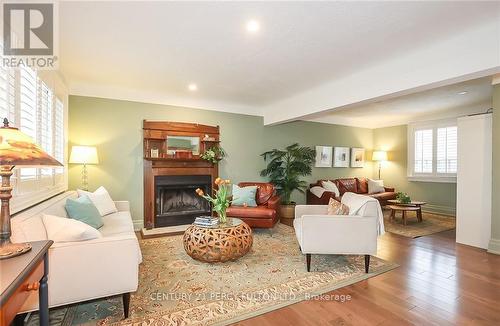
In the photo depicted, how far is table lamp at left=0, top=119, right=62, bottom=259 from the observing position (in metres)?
1.25

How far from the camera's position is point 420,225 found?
5.04 m

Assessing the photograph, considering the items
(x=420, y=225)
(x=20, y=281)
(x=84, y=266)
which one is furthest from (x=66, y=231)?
(x=420, y=225)

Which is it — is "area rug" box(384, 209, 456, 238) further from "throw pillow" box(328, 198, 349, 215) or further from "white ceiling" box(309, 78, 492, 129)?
"white ceiling" box(309, 78, 492, 129)

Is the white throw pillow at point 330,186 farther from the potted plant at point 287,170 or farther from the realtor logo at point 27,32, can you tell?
the realtor logo at point 27,32

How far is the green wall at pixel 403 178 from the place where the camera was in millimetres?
6145

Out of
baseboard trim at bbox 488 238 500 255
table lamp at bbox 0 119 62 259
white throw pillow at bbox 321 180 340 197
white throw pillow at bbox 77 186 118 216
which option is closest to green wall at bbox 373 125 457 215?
white throw pillow at bbox 321 180 340 197

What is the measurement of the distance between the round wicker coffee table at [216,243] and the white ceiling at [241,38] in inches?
84.6

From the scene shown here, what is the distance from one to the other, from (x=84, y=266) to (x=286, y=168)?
4605 millimetres

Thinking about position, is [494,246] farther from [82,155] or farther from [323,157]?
[82,155]

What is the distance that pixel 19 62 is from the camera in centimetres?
213

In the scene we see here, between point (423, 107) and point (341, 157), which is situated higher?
point (423, 107)

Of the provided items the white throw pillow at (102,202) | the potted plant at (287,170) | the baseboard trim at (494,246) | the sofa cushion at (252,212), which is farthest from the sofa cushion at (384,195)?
the white throw pillow at (102,202)

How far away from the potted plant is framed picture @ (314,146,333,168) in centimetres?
68

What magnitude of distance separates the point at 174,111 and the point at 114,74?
135 centimetres
